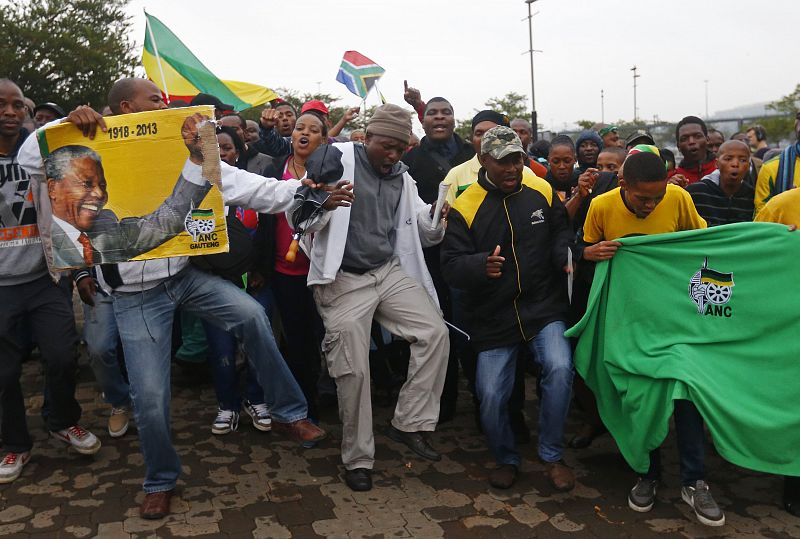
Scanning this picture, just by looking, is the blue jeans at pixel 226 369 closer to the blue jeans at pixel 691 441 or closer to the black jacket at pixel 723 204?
the blue jeans at pixel 691 441

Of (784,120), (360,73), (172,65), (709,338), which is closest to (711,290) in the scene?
(709,338)

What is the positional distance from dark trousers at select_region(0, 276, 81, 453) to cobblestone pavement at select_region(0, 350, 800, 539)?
0.32m

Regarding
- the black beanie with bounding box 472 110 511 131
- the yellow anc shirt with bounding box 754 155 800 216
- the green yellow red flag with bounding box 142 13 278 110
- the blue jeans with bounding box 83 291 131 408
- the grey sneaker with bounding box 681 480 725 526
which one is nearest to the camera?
the grey sneaker with bounding box 681 480 725 526

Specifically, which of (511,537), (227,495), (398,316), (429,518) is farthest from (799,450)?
(227,495)

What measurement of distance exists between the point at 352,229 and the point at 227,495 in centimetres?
176

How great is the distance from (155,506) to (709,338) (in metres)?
3.19

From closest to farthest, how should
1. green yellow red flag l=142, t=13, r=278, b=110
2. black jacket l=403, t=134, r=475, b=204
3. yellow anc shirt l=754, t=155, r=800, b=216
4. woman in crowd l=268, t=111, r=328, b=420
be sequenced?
yellow anc shirt l=754, t=155, r=800, b=216
woman in crowd l=268, t=111, r=328, b=420
black jacket l=403, t=134, r=475, b=204
green yellow red flag l=142, t=13, r=278, b=110

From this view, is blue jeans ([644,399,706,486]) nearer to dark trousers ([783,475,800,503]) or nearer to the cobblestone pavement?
the cobblestone pavement

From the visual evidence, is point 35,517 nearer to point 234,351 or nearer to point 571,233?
point 234,351

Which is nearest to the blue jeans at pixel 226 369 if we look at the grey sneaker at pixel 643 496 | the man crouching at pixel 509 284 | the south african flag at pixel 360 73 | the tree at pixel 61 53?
the man crouching at pixel 509 284

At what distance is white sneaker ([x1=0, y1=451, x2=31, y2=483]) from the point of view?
186 inches

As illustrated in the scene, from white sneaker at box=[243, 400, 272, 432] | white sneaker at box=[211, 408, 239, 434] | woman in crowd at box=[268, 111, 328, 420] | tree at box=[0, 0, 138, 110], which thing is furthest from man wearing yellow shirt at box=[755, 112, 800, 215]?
tree at box=[0, 0, 138, 110]

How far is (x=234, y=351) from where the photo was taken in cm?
559

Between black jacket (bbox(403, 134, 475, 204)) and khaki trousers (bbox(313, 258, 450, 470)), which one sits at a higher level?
black jacket (bbox(403, 134, 475, 204))
